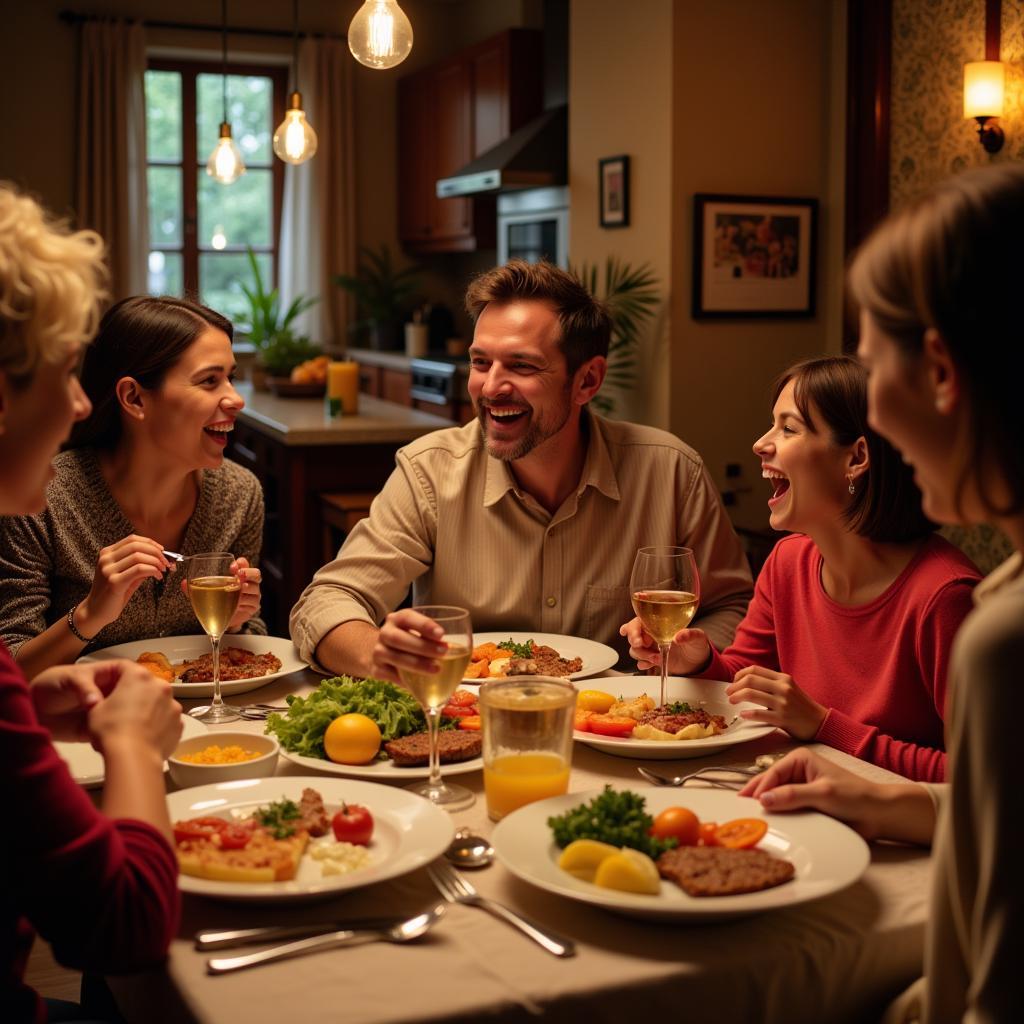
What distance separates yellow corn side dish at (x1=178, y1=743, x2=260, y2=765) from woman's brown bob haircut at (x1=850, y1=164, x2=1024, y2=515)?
0.86 metres

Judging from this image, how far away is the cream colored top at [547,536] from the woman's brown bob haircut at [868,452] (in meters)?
0.50

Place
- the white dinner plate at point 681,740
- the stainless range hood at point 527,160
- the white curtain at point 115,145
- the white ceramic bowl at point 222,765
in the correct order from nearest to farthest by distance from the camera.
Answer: the white ceramic bowl at point 222,765
the white dinner plate at point 681,740
the stainless range hood at point 527,160
the white curtain at point 115,145

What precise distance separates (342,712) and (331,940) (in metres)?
0.50

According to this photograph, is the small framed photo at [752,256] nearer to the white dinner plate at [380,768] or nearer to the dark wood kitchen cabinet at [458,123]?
the dark wood kitchen cabinet at [458,123]

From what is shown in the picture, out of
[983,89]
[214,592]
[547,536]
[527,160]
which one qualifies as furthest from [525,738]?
[527,160]

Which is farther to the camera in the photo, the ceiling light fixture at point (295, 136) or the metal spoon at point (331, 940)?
the ceiling light fixture at point (295, 136)

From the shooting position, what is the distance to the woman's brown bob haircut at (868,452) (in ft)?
5.79

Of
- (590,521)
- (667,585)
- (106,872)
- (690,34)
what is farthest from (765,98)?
(106,872)

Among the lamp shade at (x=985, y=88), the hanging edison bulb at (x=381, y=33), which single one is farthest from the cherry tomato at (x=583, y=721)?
the lamp shade at (x=985, y=88)

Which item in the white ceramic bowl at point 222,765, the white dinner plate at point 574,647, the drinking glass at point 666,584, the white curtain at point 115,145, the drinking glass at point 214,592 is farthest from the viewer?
the white curtain at point 115,145

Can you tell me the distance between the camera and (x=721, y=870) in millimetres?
1126

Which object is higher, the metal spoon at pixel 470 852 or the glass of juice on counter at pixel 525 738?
the glass of juice on counter at pixel 525 738

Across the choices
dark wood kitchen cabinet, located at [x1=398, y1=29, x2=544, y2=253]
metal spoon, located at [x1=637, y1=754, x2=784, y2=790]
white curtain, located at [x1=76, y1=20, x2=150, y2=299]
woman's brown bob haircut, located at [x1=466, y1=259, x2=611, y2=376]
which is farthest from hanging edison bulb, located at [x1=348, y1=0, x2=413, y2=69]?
white curtain, located at [x1=76, y1=20, x2=150, y2=299]

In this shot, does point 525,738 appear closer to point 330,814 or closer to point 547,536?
point 330,814
